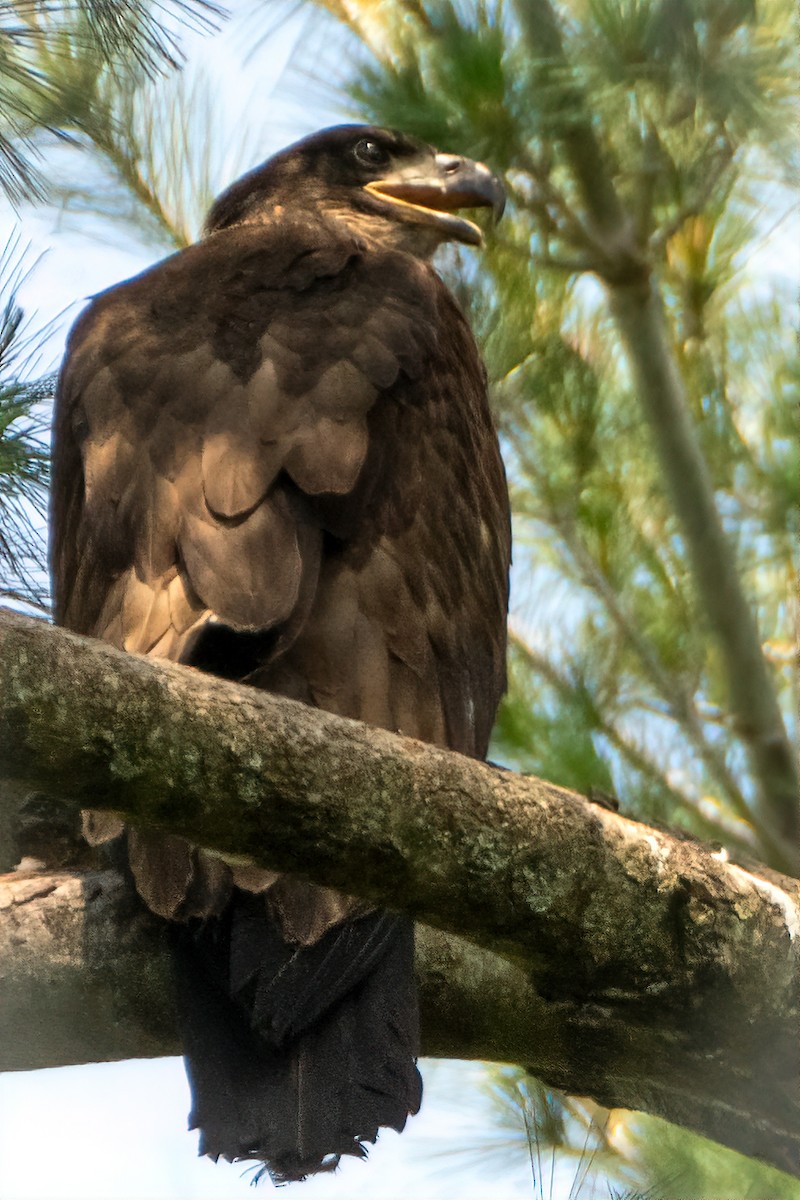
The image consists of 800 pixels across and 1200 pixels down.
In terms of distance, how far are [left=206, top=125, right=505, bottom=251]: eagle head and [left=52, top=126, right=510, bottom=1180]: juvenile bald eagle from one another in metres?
0.19

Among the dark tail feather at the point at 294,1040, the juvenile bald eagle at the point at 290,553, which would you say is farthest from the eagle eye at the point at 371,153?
the dark tail feather at the point at 294,1040

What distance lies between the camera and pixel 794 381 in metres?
4.13

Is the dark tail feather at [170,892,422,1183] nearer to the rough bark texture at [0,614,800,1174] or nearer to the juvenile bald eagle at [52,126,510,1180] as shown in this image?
the juvenile bald eagle at [52,126,510,1180]

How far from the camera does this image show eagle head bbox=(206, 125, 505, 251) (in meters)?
4.20

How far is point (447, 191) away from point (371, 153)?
1.22ft

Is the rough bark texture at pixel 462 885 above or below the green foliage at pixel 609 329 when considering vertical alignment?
below

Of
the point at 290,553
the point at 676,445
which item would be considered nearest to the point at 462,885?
the point at 290,553

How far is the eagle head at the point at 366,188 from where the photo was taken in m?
4.20

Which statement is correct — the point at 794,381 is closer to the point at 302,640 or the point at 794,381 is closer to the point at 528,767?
the point at 528,767

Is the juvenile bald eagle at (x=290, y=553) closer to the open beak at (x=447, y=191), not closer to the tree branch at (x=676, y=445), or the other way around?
the open beak at (x=447, y=191)

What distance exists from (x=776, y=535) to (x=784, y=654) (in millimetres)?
292

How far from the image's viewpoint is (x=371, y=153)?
441 cm

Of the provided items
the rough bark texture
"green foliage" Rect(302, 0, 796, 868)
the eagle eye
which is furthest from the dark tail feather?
the eagle eye

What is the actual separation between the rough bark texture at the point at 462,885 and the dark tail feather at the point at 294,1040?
225 millimetres
